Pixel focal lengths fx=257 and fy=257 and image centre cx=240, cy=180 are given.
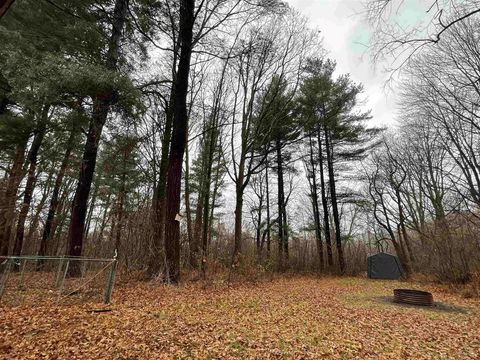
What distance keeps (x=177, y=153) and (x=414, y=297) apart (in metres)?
7.65

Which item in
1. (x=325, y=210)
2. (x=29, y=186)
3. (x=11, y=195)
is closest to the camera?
(x=11, y=195)

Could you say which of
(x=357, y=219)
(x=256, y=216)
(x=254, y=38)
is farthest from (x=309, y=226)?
(x=254, y=38)

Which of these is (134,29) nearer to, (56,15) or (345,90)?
(56,15)

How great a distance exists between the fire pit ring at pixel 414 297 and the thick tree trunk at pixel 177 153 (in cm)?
616

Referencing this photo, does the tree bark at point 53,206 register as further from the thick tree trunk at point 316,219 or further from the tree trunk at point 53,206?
the thick tree trunk at point 316,219

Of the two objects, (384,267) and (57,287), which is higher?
(384,267)

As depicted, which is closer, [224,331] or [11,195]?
[224,331]

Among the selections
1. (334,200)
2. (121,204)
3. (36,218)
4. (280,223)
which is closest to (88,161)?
(121,204)

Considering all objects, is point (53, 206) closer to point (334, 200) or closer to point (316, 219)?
point (316, 219)

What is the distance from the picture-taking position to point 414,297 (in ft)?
22.6

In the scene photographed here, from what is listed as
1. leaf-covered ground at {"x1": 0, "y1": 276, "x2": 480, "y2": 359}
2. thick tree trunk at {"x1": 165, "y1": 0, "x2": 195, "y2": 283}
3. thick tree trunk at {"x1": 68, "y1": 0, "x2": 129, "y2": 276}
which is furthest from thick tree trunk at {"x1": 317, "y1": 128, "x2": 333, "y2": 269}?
thick tree trunk at {"x1": 68, "y1": 0, "x2": 129, "y2": 276}

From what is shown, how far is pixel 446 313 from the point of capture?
5867 millimetres

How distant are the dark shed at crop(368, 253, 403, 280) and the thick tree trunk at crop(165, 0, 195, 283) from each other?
40.5 ft

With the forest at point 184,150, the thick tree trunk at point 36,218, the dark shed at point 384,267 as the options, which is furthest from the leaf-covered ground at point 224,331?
the dark shed at point 384,267
